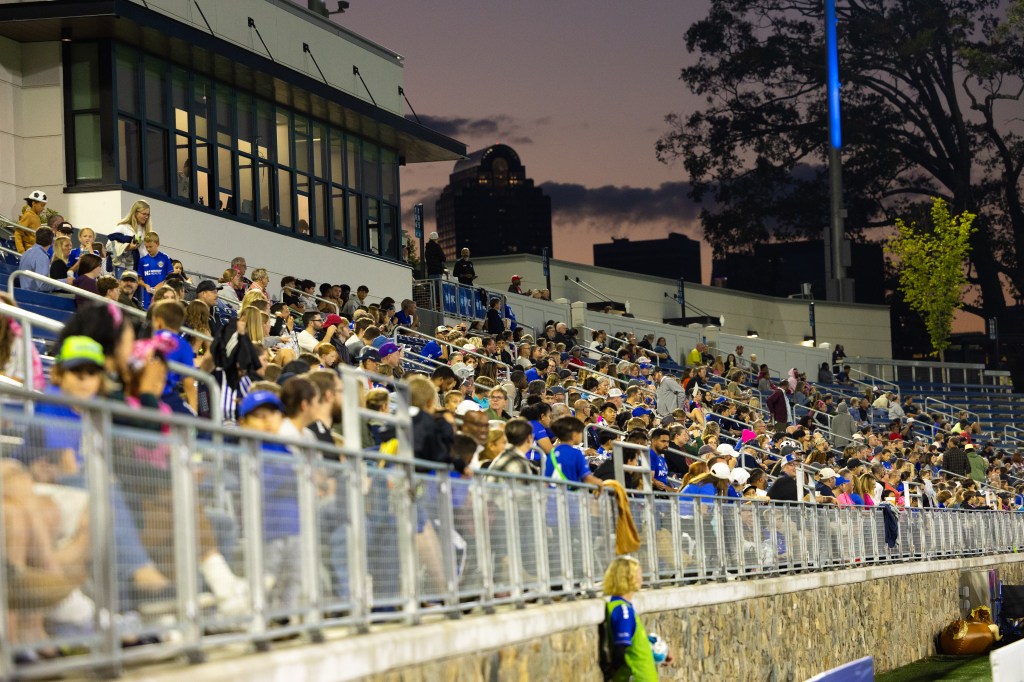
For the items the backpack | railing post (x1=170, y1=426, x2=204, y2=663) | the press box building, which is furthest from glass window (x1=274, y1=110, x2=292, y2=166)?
railing post (x1=170, y1=426, x2=204, y2=663)

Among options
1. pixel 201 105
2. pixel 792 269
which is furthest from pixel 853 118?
pixel 201 105

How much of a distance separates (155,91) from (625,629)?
667 inches

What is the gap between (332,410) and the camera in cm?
974

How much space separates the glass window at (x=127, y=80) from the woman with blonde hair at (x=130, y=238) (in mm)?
8076

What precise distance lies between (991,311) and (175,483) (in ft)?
227

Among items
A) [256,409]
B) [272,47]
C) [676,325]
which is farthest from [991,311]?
[256,409]

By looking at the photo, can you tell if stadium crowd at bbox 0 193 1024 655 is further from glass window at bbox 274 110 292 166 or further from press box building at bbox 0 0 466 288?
glass window at bbox 274 110 292 166

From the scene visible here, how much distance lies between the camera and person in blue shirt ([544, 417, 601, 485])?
41.6ft

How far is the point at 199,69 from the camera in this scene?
27.6 meters

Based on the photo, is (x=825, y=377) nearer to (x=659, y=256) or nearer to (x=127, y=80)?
(x=127, y=80)

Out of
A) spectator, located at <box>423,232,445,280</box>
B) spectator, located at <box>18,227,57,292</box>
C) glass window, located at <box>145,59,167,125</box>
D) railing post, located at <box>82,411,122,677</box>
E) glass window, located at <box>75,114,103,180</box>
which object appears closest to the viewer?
railing post, located at <box>82,411,122,677</box>

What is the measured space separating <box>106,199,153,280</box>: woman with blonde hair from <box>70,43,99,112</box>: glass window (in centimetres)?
801

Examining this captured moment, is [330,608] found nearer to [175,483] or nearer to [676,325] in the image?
[175,483]

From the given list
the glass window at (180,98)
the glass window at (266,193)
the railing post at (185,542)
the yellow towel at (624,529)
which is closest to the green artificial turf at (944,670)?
the yellow towel at (624,529)
